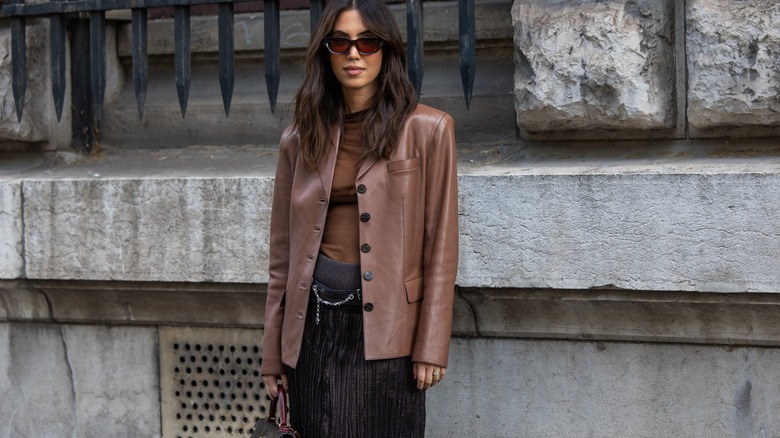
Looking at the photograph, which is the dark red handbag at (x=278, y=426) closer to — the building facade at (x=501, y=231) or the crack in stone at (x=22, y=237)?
the building facade at (x=501, y=231)

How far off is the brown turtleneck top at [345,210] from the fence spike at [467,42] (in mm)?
819

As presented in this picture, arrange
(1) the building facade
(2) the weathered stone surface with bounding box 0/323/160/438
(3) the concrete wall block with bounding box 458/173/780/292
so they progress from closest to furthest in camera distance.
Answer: (3) the concrete wall block with bounding box 458/173/780/292
(1) the building facade
(2) the weathered stone surface with bounding box 0/323/160/438

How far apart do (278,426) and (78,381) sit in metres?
1.54

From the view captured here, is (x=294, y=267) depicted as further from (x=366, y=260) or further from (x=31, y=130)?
(x=31, y=130)

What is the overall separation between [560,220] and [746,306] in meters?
0.66

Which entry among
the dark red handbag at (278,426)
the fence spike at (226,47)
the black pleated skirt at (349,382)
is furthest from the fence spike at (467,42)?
the dark red handbag at (278,426)

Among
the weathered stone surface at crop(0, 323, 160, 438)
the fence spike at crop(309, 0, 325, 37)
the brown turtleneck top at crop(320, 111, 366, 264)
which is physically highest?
the fence spike at crop(309, 0, 325, 37)

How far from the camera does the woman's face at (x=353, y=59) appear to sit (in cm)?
309

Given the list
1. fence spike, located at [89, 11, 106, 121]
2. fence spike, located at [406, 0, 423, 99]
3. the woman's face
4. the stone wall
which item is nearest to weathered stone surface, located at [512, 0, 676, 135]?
the stone wall

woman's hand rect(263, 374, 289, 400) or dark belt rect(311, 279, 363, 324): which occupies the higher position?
dark belt rect(311, 279, 363, 324)

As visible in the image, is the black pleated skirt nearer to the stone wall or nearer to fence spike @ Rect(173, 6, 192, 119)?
the stone wall

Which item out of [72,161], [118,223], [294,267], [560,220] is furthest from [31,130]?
[560,220]

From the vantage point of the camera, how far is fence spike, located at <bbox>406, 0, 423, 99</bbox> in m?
3.91

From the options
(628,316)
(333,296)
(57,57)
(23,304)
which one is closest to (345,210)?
(333,296)
